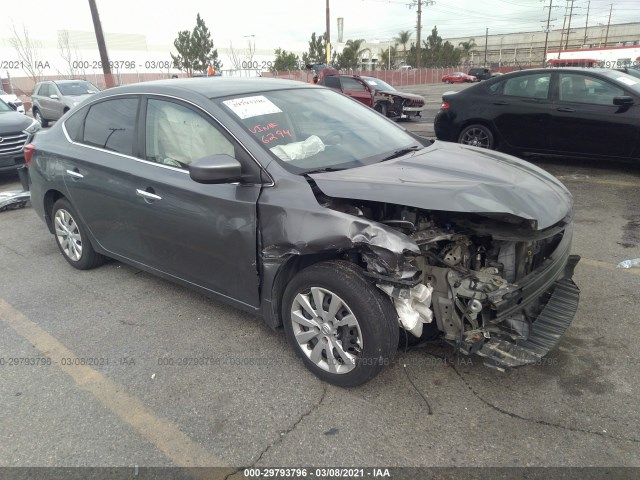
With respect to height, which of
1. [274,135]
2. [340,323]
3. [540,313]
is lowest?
[540,313]

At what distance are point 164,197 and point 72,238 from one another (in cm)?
171

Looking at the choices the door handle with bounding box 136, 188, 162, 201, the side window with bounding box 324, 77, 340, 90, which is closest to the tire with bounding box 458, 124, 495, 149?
the door handle with bounding box 136, 188, 162, 201

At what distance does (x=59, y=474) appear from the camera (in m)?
2.27

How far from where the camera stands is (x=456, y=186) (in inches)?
104

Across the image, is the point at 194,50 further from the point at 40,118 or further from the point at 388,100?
the point at 388,100

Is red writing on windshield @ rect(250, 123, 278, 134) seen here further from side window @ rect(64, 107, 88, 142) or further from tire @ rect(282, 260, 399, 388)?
side window @ rect(64, 107, 88, 142)

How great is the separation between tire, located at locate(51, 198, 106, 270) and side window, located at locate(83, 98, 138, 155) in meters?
0.72

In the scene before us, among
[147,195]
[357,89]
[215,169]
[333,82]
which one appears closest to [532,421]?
[215,169]

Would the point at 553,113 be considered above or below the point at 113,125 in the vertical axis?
below

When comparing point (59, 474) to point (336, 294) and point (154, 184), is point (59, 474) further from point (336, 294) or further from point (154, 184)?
point (154, 184)

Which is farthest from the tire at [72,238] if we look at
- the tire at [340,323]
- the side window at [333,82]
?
the side window at [333,82]

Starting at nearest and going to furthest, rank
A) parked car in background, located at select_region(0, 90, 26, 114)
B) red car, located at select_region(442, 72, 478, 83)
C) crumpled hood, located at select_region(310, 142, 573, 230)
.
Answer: crumpled hood, located at select_region(310, 142, 573, 230) < parked car in background, located at select_region(0, 90, 26, 114) < red car, located at select_region(442, 72, 478, 83)

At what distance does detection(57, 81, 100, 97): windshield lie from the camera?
53.3 ft

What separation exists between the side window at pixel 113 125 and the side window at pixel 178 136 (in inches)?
8.8
